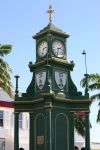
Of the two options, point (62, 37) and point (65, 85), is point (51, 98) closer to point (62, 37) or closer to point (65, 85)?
point (65, 85)

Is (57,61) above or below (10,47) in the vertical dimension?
below

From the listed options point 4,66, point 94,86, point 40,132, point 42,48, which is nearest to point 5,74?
point 4,66

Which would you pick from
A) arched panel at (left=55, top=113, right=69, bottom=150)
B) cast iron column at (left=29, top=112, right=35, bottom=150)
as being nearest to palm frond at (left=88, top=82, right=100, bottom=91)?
cast iron column at (left=29, top=112, right=35, bottom=150)

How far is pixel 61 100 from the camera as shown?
73.3 feet

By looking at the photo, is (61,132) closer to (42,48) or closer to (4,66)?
(42,48)

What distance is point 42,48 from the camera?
2309 centimetres

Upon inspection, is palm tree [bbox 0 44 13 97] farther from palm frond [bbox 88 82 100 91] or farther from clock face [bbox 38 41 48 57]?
palm frond [bbox 88 82 100 91]

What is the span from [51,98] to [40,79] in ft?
5.35

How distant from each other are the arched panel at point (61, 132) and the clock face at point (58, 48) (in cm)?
300

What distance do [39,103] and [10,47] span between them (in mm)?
10233

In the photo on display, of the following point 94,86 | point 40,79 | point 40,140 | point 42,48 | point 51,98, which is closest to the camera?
point 51,98

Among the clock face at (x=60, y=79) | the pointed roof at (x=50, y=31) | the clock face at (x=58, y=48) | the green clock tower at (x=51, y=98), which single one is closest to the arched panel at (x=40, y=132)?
the green clock tower at (x=51, y=98)

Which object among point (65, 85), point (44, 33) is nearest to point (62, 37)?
point (44, 33)

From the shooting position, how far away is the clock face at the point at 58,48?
22859 millimetres
